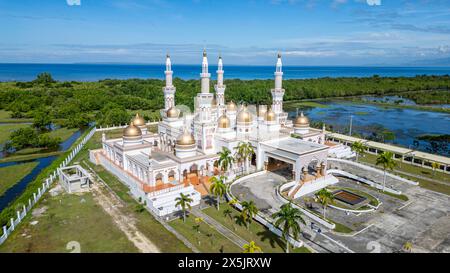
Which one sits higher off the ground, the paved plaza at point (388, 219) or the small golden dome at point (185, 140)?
the small golden dome at point (185, 140)

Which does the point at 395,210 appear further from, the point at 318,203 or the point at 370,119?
the point at 370,119

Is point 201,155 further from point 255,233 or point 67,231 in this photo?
point 67,231

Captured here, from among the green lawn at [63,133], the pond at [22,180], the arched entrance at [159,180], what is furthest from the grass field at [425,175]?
the green lawn at [63,133]

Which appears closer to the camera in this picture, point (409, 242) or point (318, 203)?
point (409, 242)

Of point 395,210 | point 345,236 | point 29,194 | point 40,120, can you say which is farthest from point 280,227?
point 40,120

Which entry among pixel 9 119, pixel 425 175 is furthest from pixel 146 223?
pixel 9 119

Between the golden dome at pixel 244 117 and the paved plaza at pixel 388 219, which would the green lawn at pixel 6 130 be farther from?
the paved plaza at pixel 388 219
